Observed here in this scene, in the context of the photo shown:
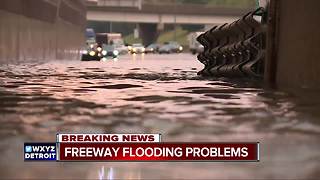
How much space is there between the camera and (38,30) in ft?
133

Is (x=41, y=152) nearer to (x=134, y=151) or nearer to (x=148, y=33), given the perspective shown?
(x=134, y=151)

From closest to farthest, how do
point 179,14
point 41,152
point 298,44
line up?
point 41,152, point 298,44, point 179,14

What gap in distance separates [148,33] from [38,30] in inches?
3729

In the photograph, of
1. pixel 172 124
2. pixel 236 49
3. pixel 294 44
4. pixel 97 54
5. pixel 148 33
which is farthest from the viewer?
pixel 148 33

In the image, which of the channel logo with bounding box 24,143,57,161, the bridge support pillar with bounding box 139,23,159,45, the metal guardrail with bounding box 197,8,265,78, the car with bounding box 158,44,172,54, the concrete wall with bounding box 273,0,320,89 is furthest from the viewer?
the bridge support pillar with bounding box 139,23,159,45

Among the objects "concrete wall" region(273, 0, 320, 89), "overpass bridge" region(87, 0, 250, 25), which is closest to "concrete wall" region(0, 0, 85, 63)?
"concrete wall" region(273, 0, 320, 89)

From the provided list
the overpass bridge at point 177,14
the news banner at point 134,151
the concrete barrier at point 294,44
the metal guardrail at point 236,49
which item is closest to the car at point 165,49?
the overpass bridge at point 177,14

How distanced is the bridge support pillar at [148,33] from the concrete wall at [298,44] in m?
117

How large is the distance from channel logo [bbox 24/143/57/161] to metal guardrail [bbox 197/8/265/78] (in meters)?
11.0

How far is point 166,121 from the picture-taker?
6.89 metres

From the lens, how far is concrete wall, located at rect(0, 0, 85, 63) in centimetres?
3095

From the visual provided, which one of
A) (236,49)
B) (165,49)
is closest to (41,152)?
(236,49)

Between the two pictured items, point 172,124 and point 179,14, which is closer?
point 172,124

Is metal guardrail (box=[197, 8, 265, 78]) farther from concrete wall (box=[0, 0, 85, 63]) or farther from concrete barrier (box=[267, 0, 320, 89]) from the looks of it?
concrete wall (box=[0, 0, 85, 63])
